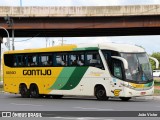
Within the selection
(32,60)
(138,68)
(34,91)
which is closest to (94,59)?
(138,68)

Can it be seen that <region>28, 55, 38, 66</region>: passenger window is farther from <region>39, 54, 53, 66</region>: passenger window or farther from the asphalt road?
the asphalt road

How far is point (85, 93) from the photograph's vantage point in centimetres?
2806

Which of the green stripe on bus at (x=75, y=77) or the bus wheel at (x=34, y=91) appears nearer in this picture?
the green stripe on bus at (x=75, y=77)

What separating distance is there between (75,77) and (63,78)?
1.08m

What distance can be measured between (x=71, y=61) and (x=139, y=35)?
121 feet

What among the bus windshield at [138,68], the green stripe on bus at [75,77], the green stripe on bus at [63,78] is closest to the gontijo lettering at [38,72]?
the green stripe on bus at [63,78]

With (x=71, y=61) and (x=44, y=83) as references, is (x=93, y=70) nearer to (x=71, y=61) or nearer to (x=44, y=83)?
(x=71, y=61)

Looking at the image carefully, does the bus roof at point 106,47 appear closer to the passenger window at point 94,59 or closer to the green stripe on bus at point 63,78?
the passenger window at point 94,59

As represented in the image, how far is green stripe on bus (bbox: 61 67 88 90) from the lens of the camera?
28105 mm

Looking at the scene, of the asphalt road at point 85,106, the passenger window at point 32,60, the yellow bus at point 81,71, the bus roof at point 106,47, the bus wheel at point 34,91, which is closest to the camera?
the asphalt road at point 85,106

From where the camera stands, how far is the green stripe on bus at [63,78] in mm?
28814

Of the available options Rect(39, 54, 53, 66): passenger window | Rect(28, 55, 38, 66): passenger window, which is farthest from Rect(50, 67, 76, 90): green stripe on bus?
Rect(28, 55, 38, 66): passenger window

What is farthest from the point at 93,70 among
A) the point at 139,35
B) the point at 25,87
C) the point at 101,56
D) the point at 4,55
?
the point at 139,35

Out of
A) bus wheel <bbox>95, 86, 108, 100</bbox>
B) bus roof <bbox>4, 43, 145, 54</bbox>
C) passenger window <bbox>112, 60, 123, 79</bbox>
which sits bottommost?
bus wheel <bbox>95, 86, 108, 100</bbox>
